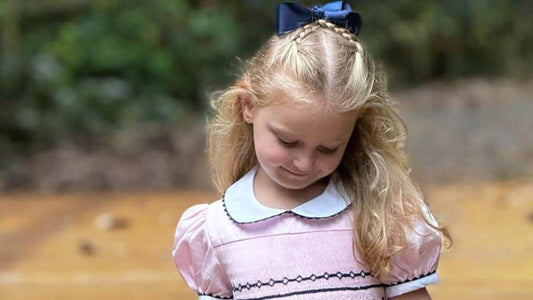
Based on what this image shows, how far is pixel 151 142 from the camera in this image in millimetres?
4703

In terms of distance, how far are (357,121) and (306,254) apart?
0.24m

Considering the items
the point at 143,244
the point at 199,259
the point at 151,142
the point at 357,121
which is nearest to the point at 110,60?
the point at 151,142

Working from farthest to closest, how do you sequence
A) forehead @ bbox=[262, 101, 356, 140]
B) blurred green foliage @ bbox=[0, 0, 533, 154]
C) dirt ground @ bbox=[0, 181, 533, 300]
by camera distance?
blurred green foliage @ bbox=[0, 0, 533, 154] < dirt ground @ bbox=[0, 181, 533, 300] < forehead @ bbox=[262, 101, 356, 140]

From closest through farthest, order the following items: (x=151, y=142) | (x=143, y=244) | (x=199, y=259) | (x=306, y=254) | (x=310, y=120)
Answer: (x=310, y=120) < (x=306, y=254) < (x=199, y=259) < (x=143, y=244) < (x=151, y=142)

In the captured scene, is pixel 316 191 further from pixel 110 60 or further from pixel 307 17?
pixel 110 60

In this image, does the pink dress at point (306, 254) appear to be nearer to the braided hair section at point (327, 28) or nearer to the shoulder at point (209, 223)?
the shoulder at point (209, 223)

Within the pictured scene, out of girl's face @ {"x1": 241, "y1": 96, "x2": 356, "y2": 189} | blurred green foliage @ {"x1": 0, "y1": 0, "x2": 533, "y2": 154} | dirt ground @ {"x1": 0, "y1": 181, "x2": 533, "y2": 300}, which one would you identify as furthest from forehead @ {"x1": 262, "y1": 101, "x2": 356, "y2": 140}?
blurred green foliage @ {"x1": 0, "y1": 0, "x2": 533, "y2": 154}

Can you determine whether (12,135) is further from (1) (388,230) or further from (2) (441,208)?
(1) (388,230)

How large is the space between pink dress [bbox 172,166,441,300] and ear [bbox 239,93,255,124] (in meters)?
0.14

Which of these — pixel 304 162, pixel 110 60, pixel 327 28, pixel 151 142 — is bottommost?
pixel 151 142

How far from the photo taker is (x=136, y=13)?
474 cm

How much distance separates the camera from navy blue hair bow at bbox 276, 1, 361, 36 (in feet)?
6.22

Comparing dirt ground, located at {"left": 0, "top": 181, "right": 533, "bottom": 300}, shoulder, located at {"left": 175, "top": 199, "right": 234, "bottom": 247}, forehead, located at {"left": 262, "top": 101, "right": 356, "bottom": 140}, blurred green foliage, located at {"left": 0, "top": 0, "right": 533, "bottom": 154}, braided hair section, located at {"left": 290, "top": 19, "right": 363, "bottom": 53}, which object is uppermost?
braided hair section, located at {"left": 290, "top": 19, "right": 363, "bottom": 53}

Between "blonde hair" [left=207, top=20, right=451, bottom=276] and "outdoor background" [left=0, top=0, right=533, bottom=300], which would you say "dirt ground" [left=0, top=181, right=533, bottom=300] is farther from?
"blonde hair" [left=207, top=20, right=451, bottom=276]
